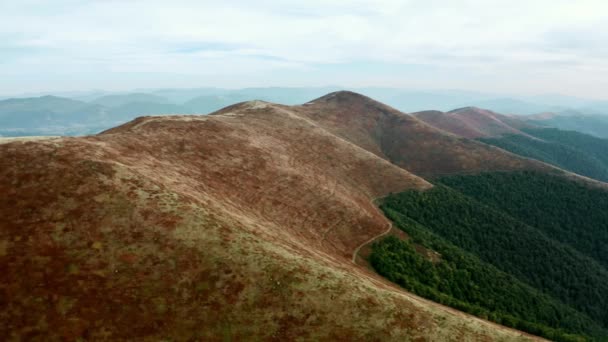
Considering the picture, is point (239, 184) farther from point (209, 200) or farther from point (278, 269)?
point (278, 269)

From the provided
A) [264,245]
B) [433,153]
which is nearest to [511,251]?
[433,153]

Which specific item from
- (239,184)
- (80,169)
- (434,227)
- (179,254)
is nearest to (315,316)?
(179,254)

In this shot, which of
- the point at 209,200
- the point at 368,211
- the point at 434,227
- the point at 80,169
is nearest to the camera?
the point at 80,169

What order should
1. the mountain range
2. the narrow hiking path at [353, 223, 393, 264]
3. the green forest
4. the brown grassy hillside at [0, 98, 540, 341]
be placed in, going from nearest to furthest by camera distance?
the brown grassy hillside at [0, 98, 540, 341]
the mountain range
the narrow hiking path at [353, 223, 393, 264]
the green forest

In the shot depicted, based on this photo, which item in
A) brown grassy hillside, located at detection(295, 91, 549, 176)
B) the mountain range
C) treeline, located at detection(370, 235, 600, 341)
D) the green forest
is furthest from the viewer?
brown grassy hillside, located at detection(295, 91, 549, 176)

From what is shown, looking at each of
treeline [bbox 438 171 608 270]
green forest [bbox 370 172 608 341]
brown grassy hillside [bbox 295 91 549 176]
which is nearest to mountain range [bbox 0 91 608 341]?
green forest [bbox 370 172 608 341]

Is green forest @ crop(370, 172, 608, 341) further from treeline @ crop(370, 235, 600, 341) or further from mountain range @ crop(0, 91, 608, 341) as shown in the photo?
mountain range @ crop(0, 91, 608, 341)
